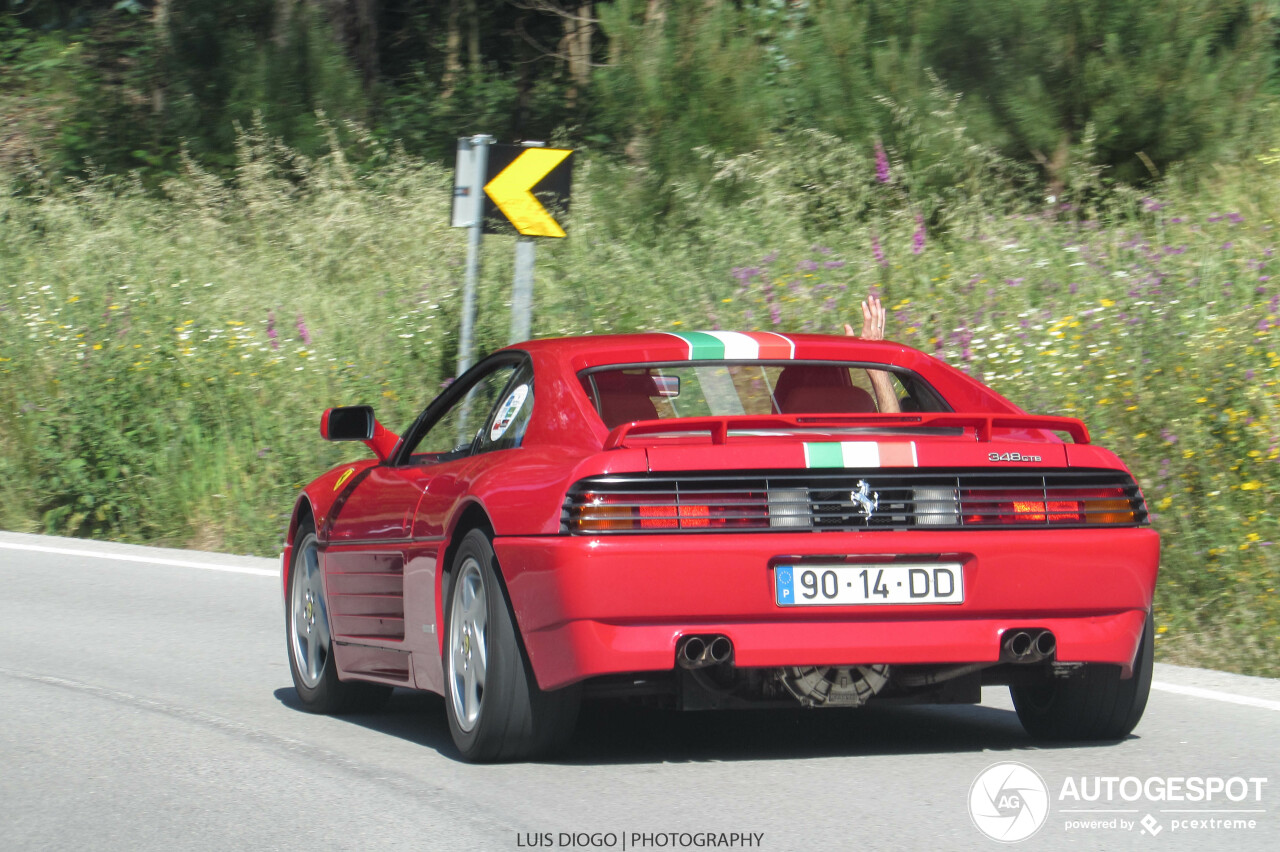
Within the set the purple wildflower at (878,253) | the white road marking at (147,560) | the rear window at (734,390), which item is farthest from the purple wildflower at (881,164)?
the rear window at (734,390)

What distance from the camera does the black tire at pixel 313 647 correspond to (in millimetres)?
6809

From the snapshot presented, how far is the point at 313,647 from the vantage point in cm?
699

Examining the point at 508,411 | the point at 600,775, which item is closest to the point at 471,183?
the point at 508,411

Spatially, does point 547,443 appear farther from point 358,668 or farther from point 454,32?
point 454,32

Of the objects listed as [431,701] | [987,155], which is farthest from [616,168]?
[431,701]

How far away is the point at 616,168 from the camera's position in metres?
17.9

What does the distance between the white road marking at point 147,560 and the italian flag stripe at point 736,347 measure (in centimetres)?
575

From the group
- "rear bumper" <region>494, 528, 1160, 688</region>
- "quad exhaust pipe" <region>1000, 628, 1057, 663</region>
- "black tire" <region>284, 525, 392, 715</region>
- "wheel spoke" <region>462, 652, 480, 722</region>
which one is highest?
"rear bumper" <region>494, 528, 1160, 688</region>

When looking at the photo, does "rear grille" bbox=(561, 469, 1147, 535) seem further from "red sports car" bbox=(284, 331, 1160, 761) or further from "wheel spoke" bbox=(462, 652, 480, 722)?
"wheel spoke" bbox=(462, 652, 480, 722)

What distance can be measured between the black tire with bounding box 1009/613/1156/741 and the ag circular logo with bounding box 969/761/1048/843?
17.3 inches

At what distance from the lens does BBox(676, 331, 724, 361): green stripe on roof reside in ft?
19.1

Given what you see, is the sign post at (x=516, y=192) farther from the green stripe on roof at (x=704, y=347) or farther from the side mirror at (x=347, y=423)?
the green stripe on roof at (x=704, y=347)
